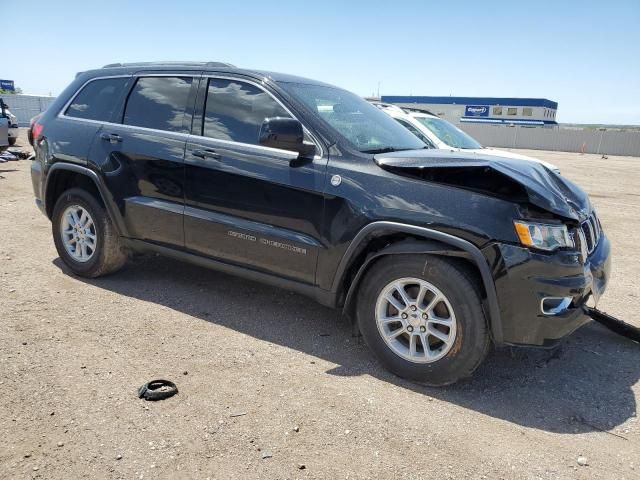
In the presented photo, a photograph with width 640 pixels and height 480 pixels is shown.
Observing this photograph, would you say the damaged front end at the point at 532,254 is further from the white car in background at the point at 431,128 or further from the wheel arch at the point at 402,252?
the white car in background at the point at 431,128

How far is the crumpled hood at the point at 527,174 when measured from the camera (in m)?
2.92

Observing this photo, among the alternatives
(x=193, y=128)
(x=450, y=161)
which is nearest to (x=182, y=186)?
(x=193, y=128)

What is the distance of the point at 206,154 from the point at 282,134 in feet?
2.73

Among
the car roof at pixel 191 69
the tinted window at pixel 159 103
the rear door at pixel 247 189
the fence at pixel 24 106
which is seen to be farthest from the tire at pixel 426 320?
the fence at pixel 24 106

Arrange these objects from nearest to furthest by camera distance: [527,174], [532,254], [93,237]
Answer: [532,254] < [527,174] < [93,237]

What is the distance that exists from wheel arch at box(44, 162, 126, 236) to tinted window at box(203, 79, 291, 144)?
3.84ft

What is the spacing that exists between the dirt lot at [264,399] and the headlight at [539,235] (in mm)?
975

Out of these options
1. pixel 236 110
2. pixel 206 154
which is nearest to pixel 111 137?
pixel 206 154

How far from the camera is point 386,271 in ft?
10.6

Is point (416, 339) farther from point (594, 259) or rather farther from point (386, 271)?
point (594, 259)

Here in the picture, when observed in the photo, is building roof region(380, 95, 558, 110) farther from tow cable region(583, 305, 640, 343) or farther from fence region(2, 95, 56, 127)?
tow cable region(583, 305, 640, 343)

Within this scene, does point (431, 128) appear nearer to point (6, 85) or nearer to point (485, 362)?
point (485, 362)

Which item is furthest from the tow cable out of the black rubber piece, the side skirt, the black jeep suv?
the black rubber piece

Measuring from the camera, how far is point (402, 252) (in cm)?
313
